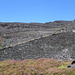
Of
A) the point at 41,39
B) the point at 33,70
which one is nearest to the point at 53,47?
the point at 41,39

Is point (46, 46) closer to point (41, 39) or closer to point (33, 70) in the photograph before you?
point (41, 39)

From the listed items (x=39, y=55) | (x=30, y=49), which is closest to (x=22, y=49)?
(x=30, y=49)

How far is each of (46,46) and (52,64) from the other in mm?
7345

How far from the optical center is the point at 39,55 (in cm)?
2292

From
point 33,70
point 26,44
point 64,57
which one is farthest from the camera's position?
point 26,44

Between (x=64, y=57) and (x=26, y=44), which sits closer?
(x=64, y=57)

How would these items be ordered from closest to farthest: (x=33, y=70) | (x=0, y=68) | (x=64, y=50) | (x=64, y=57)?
1. (x=33, y=70)
2. (x=0, y=68)
3. (x=64, y=57)
4. (x=64, y=50)

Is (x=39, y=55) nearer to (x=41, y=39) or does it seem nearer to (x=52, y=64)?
(x=41, y=39)

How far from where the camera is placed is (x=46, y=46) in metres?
24.5

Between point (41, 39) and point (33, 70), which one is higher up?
point (41, 39)

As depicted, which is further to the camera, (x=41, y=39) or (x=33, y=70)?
(x=41, y=39)

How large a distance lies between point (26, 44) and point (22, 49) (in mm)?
1371

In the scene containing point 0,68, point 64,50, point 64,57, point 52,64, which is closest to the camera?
point 0,68

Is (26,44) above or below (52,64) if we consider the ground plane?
above
